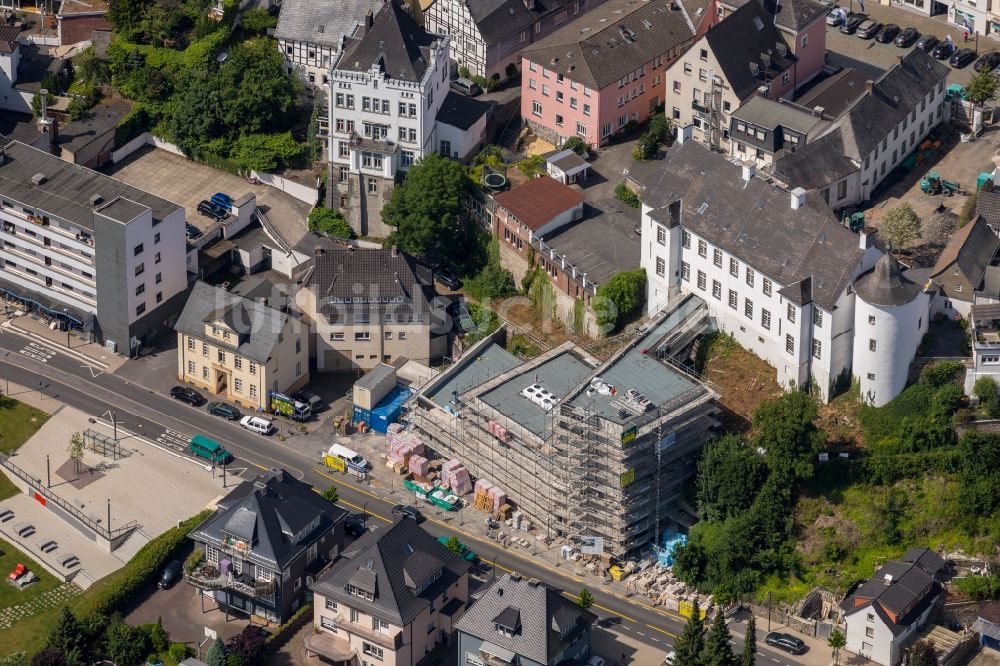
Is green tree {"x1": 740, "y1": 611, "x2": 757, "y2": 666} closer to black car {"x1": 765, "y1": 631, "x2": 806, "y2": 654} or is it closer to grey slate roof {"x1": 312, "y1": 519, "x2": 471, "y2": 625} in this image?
black car {"x1": 765, "y1": 631, "x2": 806, "y2": 654}

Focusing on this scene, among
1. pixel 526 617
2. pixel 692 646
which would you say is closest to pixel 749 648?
pixel 692 646

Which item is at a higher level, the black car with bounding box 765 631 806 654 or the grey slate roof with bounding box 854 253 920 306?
the grey slate roof with bounding box 854 253 920 306

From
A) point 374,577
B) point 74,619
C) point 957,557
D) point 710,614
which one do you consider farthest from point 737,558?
point 74,619

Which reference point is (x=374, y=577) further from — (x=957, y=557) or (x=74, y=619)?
(x=957, y=557)

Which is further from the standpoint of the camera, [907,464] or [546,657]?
[907,464]

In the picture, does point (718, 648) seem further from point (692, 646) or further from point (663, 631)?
point (663, 631)

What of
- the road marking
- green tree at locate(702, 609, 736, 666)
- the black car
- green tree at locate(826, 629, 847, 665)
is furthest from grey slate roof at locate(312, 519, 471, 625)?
green tree at locate(826, 629, 847, 665)
